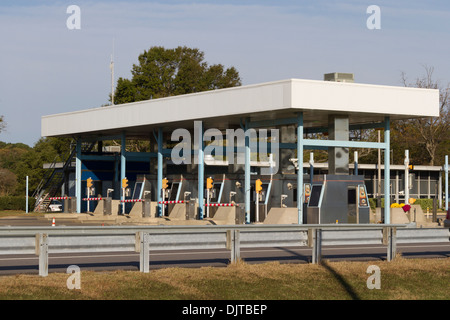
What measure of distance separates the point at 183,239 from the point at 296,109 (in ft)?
74.7

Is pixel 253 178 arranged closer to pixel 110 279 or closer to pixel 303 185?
pixel 303 185

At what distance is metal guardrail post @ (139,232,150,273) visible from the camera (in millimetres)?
15648

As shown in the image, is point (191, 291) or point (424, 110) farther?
point (424, 110)

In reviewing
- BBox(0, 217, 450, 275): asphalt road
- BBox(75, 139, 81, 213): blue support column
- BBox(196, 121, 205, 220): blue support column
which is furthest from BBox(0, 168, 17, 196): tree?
BBox(0, 217, 450, 275): asphalt road

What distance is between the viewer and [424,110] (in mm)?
41531

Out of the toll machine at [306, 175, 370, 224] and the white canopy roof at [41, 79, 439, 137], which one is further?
the toll machine at [306, 175, 370, 224]

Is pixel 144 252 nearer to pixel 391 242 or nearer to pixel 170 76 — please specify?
pixel 391 242

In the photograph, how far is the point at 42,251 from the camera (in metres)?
15.2

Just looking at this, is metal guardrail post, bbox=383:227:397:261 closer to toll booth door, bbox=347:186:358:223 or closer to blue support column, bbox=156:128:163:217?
toll booth door, bbox=347:186:358:223

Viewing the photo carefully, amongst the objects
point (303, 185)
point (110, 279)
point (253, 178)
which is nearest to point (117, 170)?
point (253, 178)

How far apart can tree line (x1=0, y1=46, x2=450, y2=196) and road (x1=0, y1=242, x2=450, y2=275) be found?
5920 cm

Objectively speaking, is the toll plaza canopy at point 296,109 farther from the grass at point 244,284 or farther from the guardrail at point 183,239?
the grass at point 244,284

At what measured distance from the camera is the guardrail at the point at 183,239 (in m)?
15.5
